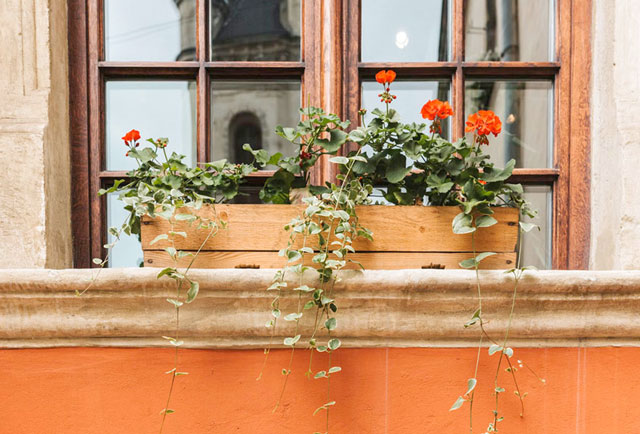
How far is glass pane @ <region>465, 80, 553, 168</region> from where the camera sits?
1520 mm

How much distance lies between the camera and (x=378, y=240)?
3.98 ft

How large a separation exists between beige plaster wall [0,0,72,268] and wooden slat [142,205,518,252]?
34cm

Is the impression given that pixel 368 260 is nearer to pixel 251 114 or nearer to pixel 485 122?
pixel 485 122

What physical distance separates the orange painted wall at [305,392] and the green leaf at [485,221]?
33 centimetres

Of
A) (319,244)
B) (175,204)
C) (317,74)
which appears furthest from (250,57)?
(319,244)

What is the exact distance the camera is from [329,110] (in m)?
1.47

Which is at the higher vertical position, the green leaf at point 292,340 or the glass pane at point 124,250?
the glass pane at point 124,250

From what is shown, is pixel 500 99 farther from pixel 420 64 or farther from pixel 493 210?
pixel 493 210

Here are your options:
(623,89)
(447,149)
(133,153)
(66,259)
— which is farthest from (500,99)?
(66,259)

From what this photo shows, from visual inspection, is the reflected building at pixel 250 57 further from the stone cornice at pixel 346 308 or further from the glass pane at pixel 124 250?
the stone cornice at pixel 346 308

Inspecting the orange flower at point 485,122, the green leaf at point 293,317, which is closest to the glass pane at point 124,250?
the green leaf at point 293,317

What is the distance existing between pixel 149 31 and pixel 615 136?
4.59 feet

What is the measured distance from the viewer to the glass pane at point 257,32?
1536 mm

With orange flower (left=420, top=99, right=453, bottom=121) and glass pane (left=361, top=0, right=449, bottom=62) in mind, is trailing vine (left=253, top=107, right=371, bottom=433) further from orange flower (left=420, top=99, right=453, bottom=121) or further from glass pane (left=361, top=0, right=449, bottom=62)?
glass pane (left=361, top=0, right=449, bottom=62)
